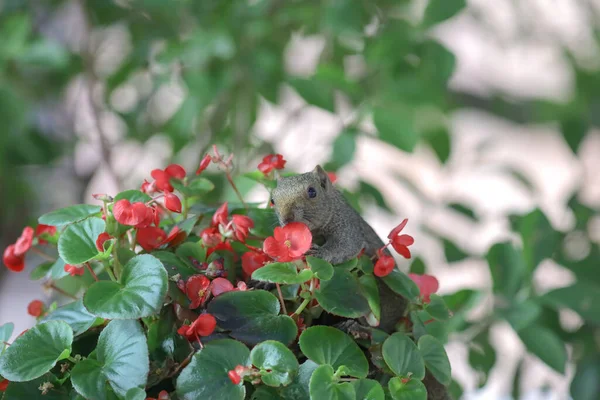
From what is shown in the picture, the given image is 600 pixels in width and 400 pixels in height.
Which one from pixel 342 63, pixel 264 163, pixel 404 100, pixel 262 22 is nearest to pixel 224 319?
pixel 264 163

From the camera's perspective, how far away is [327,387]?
17.4 inches

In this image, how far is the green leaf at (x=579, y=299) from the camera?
944 millimetres

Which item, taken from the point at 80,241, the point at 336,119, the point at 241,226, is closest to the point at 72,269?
the point at 80,241

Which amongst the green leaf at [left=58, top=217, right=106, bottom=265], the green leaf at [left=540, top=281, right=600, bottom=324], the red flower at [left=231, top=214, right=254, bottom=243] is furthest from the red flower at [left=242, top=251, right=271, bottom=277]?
the green leaf at [left=540, top=281, right=600, bottom=324]

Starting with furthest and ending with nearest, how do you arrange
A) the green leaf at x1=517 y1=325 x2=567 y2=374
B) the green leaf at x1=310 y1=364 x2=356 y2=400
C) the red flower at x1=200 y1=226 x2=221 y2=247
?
1. the green leaf at x1=517 y1=325 x2=567 y2=374
2. the red flower at x1=200 y1=226 x2=221 y2=247
3. the green leaf at x1=310 y1=364 x2=356 y2=400

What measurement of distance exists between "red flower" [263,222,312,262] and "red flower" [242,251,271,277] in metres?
0.05

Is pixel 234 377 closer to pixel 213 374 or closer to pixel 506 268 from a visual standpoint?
pixel 213 374

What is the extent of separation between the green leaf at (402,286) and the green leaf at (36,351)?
25 cm

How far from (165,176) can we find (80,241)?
0.10 metres

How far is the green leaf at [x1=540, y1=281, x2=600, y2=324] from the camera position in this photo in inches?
37.2

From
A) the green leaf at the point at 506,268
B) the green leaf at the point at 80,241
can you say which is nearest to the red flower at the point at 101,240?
the green leaf at the point at 80,241

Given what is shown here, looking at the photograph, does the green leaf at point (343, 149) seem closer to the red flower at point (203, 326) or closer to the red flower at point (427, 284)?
the red flower at point (427, 284)

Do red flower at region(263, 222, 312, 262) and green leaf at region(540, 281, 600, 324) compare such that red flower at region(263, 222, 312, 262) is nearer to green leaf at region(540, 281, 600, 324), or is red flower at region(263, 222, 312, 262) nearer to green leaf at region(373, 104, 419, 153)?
green leaf at region(373, 104, 419, 153)

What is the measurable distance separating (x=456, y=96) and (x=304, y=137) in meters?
0.73
